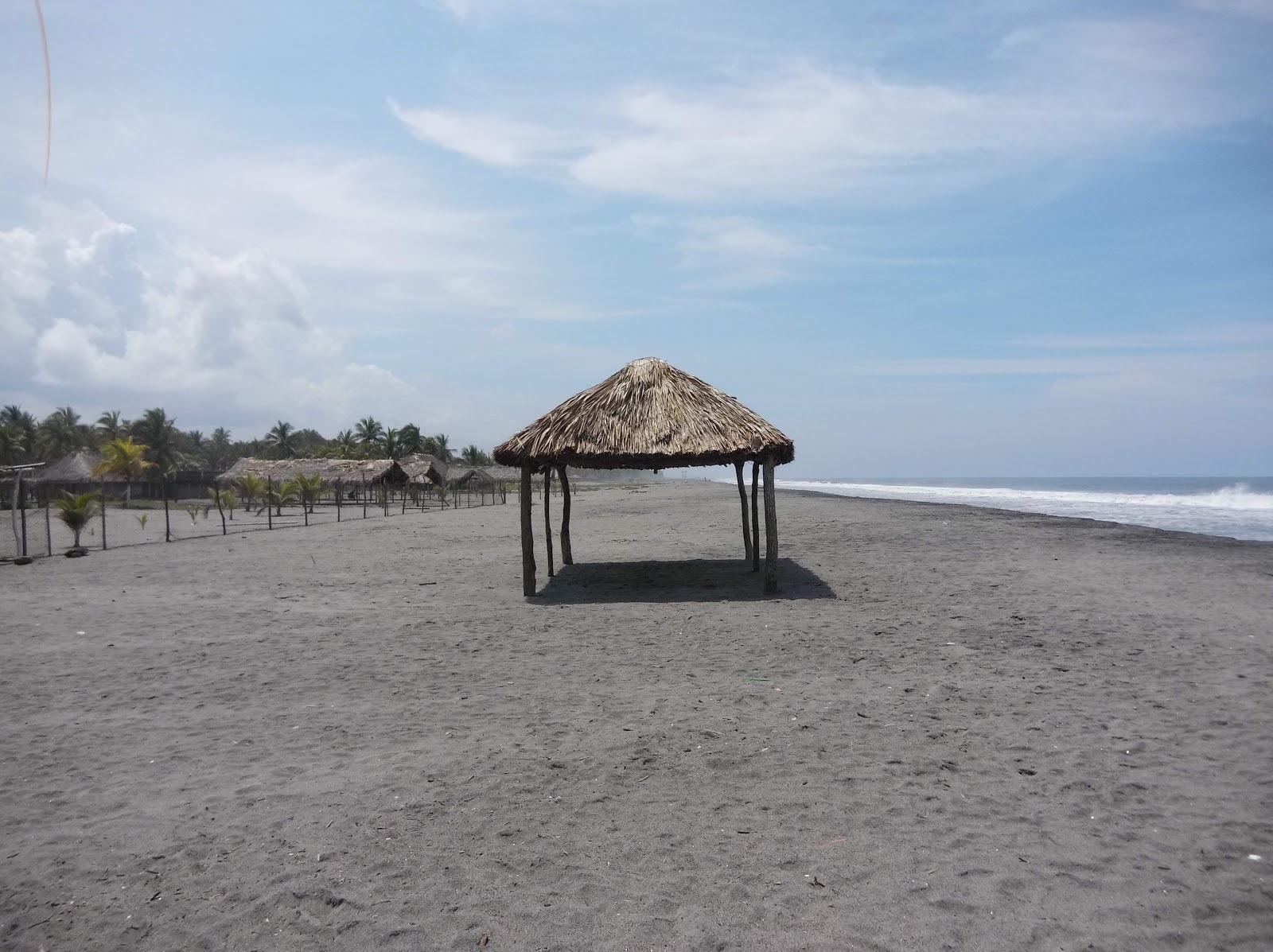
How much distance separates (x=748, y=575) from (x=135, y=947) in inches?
379

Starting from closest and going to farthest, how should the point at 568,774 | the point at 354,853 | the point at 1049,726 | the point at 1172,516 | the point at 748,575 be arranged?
the point at 354,853
the point at 568,774
the point at 1049,726
the point at 748,575
the point at 1172,516

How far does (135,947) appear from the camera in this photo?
116 inches

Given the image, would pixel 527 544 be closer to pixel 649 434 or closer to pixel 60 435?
pixel 649 434

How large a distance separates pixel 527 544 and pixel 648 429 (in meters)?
2.12

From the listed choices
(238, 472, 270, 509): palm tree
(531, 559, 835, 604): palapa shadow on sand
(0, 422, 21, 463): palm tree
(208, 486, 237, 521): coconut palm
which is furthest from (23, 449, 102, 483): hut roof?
(531, 559, 835, 604): palapa shadow on sand

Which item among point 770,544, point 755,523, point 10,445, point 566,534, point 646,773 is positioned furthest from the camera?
point 10,445

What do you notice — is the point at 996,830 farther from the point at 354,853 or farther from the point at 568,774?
the point at 354,853

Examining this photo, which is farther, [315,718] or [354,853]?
[315,718]

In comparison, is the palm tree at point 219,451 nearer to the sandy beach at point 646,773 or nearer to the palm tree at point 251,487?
the palm tree at point 251,487

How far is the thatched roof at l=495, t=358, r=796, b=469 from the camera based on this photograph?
33.2 feet

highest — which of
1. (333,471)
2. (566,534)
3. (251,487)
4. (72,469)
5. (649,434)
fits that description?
(72,469)

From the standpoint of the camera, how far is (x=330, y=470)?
40531 millimetres

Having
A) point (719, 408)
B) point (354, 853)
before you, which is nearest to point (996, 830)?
point (354, 853)

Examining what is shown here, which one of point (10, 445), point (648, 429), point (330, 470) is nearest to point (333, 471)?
point (330, 470)
